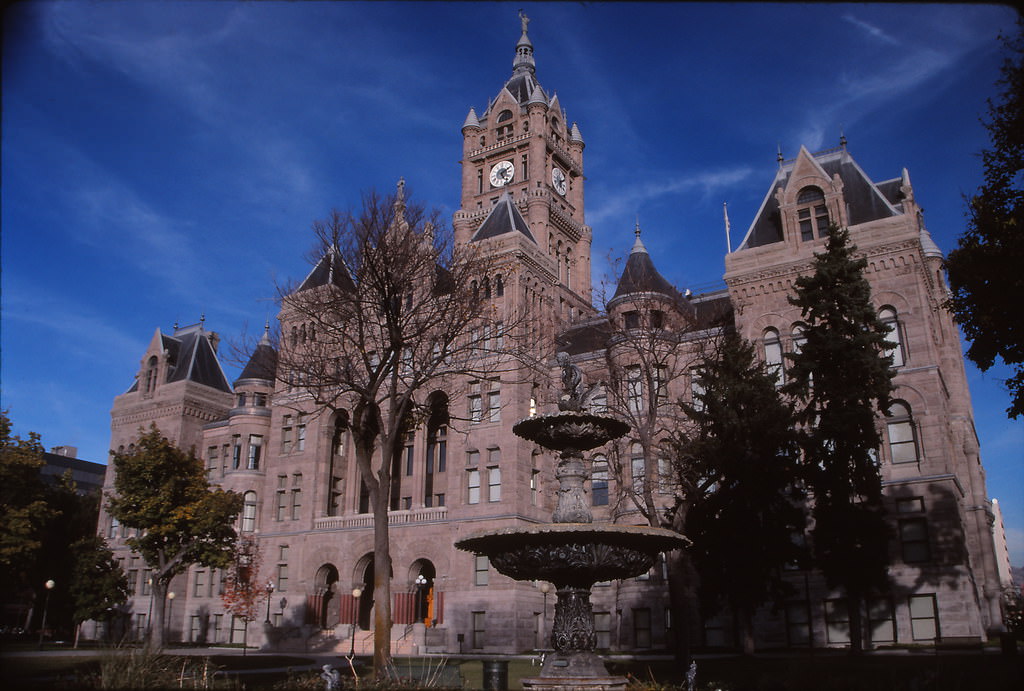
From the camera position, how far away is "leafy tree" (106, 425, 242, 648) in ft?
136

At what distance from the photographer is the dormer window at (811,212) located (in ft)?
130

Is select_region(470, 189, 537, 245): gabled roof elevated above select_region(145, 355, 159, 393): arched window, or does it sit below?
above

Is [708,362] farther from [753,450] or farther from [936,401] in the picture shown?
[936,401]

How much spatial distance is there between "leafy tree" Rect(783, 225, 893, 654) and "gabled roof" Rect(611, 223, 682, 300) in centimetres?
1387

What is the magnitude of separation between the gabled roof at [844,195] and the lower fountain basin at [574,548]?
28.7 m

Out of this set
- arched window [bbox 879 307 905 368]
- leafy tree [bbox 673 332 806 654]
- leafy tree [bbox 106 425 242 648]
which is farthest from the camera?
leafy tree [bbox 106 425 242 648]

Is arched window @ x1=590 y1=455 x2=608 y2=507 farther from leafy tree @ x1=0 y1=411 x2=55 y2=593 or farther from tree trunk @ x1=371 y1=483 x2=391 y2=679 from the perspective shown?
leafy tree @ x1=0 y1=411 x2=55 y2=593

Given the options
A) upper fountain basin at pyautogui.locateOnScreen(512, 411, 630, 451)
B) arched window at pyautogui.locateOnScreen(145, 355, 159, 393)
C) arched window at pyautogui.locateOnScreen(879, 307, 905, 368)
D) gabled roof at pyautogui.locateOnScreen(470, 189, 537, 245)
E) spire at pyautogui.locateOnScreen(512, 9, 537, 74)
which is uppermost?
spire at pyautogui.locateOnScreen(512, 9, 537, 74)

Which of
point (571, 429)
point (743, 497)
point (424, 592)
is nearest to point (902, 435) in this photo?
point (743, 497)

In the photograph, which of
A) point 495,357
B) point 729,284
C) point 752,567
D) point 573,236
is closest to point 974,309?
point 752,567

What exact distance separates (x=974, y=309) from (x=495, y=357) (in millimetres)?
27494

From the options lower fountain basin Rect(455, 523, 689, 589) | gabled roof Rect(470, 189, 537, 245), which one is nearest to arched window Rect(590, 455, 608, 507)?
gabled roof Rect(470, 189, 537, 245)

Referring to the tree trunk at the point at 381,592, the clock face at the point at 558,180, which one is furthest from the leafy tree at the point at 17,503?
the clock face at the point at 558,180

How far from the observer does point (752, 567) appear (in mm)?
29688
